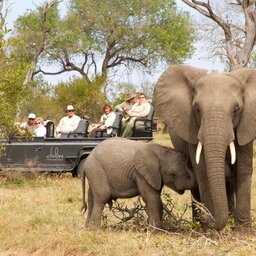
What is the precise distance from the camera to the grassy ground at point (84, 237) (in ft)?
28.6

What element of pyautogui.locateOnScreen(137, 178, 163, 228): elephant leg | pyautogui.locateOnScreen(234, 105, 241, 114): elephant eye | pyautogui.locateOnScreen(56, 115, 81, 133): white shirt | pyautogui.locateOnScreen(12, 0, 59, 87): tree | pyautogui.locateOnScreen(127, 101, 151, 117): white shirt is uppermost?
pyautogui.locateOnScreen(12, 0, 59, 87): tree

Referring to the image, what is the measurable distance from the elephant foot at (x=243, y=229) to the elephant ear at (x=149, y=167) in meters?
0.96

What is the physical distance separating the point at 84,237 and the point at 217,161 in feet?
5.41

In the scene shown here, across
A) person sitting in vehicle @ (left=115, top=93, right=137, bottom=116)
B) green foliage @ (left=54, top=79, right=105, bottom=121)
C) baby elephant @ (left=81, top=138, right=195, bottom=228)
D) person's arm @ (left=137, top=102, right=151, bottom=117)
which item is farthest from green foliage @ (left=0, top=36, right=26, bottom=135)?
green foliage @ (left=54, top=79, right=105, bottom=121)

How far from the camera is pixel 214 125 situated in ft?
29.7

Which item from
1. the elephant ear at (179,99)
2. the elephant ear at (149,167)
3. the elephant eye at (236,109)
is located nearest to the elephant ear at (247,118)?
the elephant eye at (236,109)

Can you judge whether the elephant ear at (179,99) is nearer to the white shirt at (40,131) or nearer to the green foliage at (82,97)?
the white shirt at (40,131)

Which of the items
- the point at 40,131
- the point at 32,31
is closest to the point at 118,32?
the point at 32,31

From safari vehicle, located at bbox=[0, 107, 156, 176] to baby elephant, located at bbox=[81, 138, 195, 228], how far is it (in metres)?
6.60

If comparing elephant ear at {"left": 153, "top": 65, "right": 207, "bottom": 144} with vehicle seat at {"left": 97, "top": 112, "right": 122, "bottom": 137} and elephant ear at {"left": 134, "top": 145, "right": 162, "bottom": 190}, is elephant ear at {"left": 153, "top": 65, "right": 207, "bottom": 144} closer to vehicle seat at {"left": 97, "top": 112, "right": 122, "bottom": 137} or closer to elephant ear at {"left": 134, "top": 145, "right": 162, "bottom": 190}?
elephant ear at {"left": 134, "top": 145, "right": 162, "bottom": 190}

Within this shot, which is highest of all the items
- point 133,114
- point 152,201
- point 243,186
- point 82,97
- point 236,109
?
point 236,109

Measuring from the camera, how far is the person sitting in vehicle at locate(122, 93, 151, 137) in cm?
1755

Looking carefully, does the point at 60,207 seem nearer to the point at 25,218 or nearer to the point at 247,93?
the point at 25,218

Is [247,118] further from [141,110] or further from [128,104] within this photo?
[128,104]
